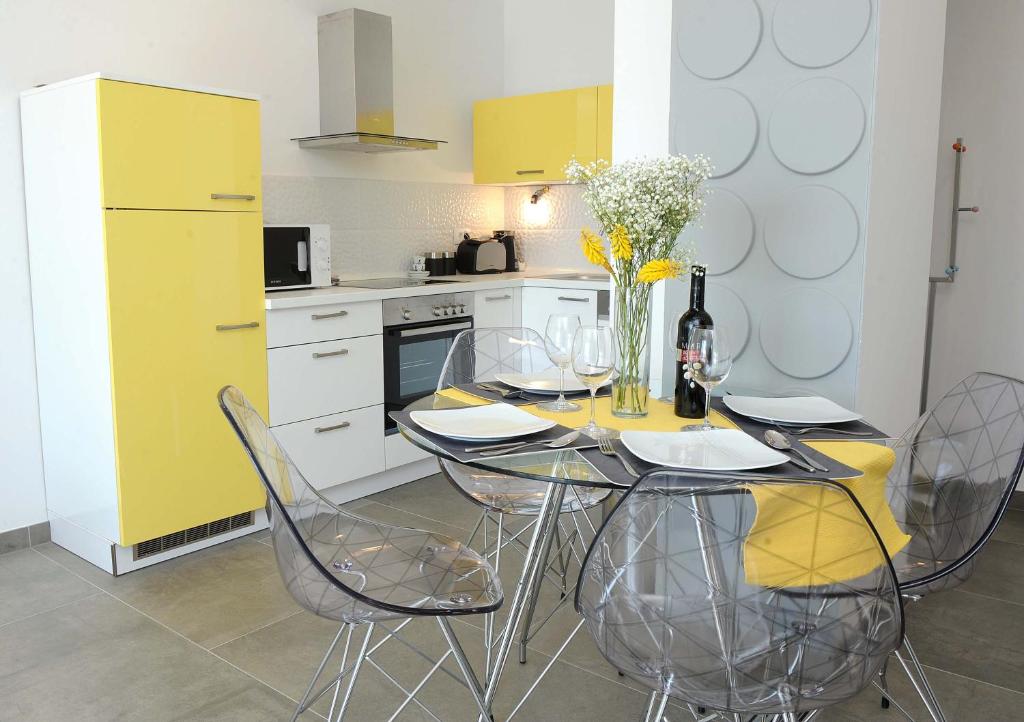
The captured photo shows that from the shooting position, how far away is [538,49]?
5.22 meters

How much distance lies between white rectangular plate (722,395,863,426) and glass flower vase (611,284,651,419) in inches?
8.6

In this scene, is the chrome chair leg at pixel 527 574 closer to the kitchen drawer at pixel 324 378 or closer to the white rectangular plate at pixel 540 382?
the white rectangular plate at pixel 540 382

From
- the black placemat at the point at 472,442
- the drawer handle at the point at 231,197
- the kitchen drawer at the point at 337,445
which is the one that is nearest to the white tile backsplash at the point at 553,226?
the kitchen drawer at the point at 337,445

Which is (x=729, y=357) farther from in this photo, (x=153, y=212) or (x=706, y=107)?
(x=153, y=212)

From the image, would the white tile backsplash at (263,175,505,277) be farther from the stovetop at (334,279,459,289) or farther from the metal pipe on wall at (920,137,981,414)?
the metal pipe on wall at (920,137,981,414)

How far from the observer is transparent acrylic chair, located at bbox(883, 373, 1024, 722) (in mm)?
1839

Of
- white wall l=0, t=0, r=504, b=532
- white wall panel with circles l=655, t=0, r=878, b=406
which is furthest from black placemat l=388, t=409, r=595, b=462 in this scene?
white wall l=0, t=0, r=504, b=532

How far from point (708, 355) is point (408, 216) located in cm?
327

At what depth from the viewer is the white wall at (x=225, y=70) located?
10.7 feet

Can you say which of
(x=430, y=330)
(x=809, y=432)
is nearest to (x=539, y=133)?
(x=430, y=330)

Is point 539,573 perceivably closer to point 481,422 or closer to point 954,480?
point 481,422

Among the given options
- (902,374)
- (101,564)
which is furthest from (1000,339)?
(101,564)

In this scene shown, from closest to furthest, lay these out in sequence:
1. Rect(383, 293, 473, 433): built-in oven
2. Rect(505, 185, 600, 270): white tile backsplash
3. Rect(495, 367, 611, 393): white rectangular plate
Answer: Rect(495, 367, 611, 393): white rectangular plate < Rect(383, 293, 473, 433): built-in oven < Rect(505, 185, 600, 270): white tile backsplash

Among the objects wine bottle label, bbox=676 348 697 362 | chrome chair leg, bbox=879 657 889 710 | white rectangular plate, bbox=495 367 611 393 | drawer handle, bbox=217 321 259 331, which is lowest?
chrome chair leg, bbox=879 657 889 710
